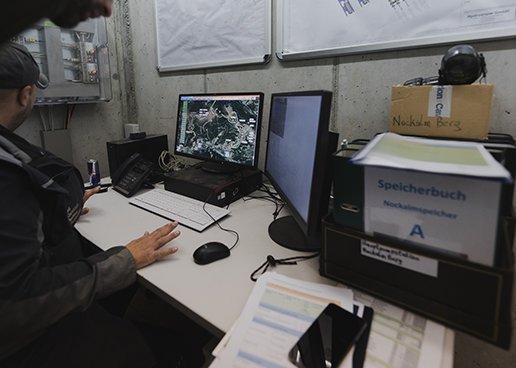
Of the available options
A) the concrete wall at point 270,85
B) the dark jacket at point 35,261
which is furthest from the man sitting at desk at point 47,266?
the concrete wall at point 270,85

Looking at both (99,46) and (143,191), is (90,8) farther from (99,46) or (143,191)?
(99,46)

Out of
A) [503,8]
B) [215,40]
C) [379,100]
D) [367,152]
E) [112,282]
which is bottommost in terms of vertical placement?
[112,282]

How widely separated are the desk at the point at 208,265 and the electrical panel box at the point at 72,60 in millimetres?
880

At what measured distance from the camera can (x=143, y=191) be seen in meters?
1.56

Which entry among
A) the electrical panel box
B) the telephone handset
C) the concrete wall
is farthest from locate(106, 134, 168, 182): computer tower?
the electrical panel box

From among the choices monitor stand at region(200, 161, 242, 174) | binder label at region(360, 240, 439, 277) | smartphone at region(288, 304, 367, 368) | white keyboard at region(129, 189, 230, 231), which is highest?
monitor stand at region(200, 161, 242, 174)

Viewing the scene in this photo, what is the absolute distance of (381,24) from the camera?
118cm

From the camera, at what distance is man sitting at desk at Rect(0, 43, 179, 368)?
0.69 metres

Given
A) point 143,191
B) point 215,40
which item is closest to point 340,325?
point 143,191

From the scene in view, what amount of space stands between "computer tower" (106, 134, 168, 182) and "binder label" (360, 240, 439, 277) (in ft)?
4.25

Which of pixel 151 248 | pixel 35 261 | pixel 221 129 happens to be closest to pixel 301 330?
pixel 151 248

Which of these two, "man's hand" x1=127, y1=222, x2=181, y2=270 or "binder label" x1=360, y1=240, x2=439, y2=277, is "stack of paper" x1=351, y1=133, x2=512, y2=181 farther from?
"man's hand" x1=127, y1=222, x2=181, y2=270

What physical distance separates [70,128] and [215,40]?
110 centimetres

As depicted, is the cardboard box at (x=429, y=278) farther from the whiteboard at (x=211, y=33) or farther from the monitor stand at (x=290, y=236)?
the whiteboard at (x=211, y=33)
